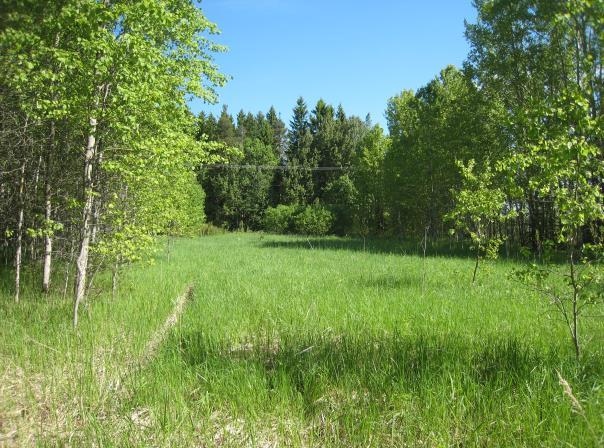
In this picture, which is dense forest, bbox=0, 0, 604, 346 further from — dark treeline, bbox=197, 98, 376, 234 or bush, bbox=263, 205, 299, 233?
dark treeline, bbox=197, 98, 376, 234

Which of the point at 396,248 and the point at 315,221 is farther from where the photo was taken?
the point at 315,221

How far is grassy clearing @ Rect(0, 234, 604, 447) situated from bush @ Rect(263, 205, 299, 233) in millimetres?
40194

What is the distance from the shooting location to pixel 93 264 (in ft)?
28.4

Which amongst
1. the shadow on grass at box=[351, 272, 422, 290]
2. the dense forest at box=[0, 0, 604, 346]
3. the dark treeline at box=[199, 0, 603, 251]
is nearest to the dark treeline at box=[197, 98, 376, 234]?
the dark treeline at box=[199, 0, 603, 251]

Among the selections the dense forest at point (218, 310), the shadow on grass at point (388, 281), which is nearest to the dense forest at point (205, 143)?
the dense forest at point (218, 310)

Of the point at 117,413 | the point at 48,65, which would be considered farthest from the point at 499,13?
the point at 117,413

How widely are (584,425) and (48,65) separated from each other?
777cm

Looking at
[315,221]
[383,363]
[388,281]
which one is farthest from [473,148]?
Answer: [315,221]

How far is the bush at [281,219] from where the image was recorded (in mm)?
48500

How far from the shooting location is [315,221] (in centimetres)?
4506

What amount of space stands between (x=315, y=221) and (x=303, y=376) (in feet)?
133

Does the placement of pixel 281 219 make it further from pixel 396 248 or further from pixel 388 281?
pixel 388 281

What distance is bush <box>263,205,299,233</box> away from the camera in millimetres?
48500

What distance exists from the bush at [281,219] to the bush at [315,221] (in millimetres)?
1742
